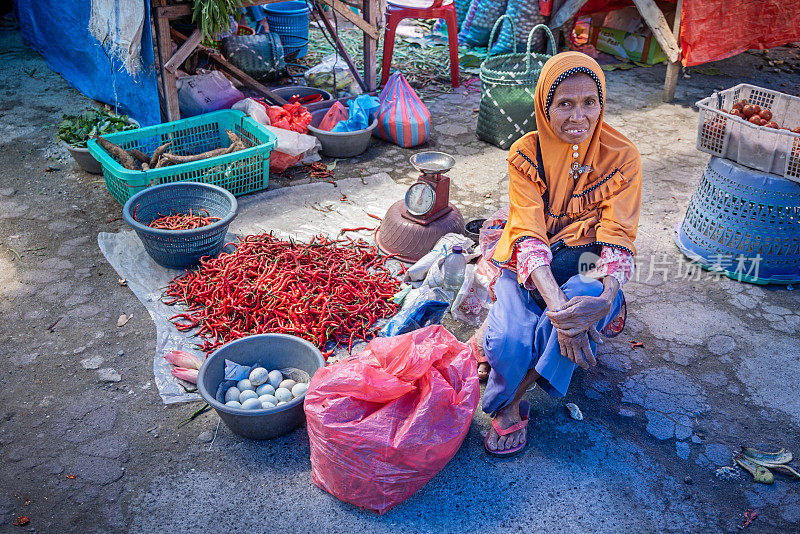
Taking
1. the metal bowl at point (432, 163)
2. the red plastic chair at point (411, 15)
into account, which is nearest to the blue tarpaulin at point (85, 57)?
the metal bowl at point (432, 163)

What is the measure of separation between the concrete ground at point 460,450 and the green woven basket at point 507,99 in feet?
5.50

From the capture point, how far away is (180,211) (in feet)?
14.1

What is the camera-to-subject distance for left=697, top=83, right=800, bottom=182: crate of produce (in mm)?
3738

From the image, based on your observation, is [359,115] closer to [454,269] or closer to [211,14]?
[211,14]

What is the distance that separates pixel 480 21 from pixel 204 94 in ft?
13.3

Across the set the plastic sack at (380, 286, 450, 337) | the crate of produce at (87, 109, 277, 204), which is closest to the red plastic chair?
the crate of produce at (87, 109, 277, 204)

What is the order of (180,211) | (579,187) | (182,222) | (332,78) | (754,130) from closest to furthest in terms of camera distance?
(579,187) → (754,130) → (182,222) → (180,211) → (332,78)

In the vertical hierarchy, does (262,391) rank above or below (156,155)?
below

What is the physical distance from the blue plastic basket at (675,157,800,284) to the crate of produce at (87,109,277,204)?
311cm

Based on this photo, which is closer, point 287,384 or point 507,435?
point 507,435

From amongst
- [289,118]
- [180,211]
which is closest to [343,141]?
[289,118]

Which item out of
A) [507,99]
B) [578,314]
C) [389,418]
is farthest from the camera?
[507,99]

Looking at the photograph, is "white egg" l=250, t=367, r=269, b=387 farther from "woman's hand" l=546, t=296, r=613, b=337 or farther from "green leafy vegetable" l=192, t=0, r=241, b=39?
"green leafy vegetable" l=192, t=0, r=241, b=39

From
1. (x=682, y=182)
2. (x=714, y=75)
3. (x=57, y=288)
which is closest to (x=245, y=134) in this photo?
(x=57, y=288)
